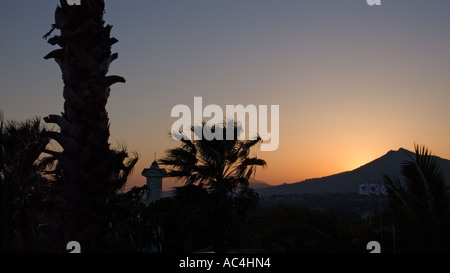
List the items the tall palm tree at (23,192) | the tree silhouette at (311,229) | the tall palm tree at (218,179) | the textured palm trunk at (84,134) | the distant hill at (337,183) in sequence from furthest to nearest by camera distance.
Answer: the distant hill at (337,183)
the tall palm tree at (218,179)
the tree silhouette at (311,229)
the tall palm tree at (23,192)
the textured palm trunk at (84,134)

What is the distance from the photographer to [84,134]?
13.9 feet

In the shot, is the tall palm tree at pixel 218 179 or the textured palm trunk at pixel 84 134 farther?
the tall palm tree at pixel 218 179

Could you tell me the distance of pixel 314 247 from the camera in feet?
31.4

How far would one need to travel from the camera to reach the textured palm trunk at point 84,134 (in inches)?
164

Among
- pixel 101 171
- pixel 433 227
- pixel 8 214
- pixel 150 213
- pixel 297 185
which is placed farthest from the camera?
pixel 297 185

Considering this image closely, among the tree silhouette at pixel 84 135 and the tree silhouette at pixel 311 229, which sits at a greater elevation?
the tree silhouette at pixel 84 135

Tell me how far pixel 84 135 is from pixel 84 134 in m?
0.01

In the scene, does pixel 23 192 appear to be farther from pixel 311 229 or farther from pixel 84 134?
pixel 311 229

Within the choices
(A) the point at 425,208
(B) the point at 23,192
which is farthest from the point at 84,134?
(A) the point at 425,208

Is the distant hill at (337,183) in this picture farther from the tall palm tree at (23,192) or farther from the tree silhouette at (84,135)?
the tree silhouette at (84,135)

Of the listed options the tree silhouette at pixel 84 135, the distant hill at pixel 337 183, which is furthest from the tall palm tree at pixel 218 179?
the distant hill at pixel 337 183
